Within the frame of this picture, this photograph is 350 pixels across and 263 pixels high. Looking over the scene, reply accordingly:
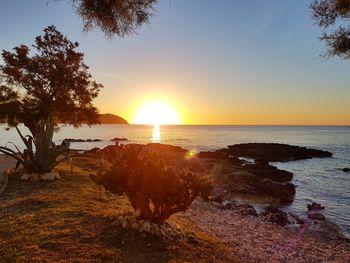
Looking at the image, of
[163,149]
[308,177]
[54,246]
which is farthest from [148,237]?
[163,149]

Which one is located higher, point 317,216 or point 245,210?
point 245,210

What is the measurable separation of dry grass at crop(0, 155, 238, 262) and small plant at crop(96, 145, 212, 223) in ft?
2.90

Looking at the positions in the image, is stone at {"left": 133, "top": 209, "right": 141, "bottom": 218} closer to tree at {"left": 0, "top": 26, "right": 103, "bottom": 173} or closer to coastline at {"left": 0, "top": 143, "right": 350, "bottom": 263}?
coastline at {"left": 0, "top": 143, "right": 350, "bottom": 263}

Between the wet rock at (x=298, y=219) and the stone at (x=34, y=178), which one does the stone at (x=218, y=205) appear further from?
the stone at (x=34, y=178)

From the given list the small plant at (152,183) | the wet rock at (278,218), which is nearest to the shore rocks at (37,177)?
the small plant at (152,183)

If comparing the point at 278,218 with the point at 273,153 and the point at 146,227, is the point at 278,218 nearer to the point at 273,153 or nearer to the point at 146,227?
the point at 146,227

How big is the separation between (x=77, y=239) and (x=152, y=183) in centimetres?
229

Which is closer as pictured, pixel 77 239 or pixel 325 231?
pixel 77 239

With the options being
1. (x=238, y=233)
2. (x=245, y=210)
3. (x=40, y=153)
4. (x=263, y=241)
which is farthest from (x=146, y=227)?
(x=245, y=210)

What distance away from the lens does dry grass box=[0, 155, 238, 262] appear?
795 cm

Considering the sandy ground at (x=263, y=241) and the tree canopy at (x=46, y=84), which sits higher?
the tree canopy at (x=46, y=84)

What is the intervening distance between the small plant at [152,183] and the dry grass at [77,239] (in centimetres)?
88

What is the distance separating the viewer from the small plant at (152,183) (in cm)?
943

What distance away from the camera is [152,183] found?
940 centimetres
